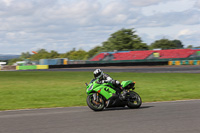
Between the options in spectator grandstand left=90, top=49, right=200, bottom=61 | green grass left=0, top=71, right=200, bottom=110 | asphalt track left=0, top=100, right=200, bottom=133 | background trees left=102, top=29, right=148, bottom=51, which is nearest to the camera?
asphalt track left=0, top=100, right=200, bottom=133

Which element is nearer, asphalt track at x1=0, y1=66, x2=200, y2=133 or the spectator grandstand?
asphalt track at x1=0, y1=66, x2=200, y2=133

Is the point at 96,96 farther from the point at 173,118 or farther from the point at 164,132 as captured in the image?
the point at 164,132

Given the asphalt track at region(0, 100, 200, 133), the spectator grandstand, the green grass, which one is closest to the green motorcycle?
the asphalt track at region(0, 100, 200, 133)

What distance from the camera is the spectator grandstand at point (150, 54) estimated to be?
5516 cm

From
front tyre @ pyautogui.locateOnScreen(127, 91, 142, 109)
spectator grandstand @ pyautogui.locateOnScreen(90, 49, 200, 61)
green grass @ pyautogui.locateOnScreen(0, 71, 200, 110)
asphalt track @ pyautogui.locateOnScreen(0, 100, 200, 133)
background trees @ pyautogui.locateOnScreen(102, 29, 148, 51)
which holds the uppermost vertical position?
background trees @ pyautogui.locateOnScreen(102, 29, 148, 51)

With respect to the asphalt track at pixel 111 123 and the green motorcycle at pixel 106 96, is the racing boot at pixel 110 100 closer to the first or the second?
the green motorcycle at pixel 106 96

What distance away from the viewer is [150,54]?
6119 cm

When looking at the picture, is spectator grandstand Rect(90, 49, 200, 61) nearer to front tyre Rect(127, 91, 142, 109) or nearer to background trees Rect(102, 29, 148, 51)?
background trees Rect(102, 29, 148, 51)

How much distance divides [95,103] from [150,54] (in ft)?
176

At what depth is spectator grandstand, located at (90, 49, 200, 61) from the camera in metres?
55.2

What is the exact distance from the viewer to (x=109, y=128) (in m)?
6.09

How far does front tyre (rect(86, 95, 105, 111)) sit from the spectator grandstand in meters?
46.6

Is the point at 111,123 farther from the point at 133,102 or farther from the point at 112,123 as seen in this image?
the point at 133,102

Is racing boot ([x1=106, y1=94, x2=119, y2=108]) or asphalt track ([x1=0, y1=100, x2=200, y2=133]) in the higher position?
racing boot ([x1=106, y1=94, x2=119, y2=108])
